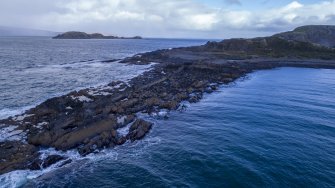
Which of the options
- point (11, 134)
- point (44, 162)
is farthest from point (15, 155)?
point (11, 134)

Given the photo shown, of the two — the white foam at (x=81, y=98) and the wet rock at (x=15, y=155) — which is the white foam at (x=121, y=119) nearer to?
the white foam at (x=81, y=98)

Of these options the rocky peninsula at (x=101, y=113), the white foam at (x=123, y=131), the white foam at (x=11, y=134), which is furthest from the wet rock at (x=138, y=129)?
the white foam at (x=11, y=134)

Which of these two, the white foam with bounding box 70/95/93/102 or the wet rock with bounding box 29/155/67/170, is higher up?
the white foam with bounding box 70/95/93/102

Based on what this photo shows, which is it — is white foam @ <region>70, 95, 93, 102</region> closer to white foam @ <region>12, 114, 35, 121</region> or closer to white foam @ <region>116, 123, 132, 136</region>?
white foam @ <region>12, 114, 35, 121</region>

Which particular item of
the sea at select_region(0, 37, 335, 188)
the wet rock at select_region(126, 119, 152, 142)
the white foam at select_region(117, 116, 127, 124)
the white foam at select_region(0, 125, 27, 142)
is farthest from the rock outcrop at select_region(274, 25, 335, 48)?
the white foam at select_region(0, 125, 27, 142)

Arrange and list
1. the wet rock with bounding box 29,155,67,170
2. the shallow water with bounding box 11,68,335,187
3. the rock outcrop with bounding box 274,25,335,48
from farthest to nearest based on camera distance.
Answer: the rock outcrop with bounding box 274,25,335,48, the wet rock with bounding box 29,155,67,170, the shallow water with bounding box 11,68,335,187

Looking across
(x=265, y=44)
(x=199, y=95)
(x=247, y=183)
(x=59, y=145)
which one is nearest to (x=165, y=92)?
(x=199, y=95)
